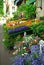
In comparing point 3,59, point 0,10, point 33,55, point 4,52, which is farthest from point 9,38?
point 0,10

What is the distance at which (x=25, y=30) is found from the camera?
11.7m

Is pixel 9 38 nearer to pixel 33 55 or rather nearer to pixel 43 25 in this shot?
pixel 43 25

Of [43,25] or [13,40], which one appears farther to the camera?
[13,40]

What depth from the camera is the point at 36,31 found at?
9891mm

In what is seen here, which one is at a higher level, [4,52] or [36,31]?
[36,31]

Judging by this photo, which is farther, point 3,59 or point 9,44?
point 9,44

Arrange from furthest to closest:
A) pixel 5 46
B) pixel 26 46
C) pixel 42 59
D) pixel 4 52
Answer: pixel 5 46, pixel 4 52, pixel 26 46, pixel 42 59

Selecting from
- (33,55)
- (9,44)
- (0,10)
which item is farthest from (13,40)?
(0,10)

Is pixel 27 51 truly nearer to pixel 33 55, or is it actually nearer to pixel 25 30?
pixel 33 55

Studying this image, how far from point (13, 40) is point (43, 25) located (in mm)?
1874

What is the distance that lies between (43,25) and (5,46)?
2414mm

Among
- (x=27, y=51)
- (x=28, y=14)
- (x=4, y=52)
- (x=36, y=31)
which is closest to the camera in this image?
(x=27, y=51)

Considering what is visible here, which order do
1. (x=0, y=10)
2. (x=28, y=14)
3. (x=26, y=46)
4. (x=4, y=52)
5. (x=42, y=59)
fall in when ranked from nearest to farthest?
1. (x=42, y=59)
2. (x=26, y=46)
3. (x=4, y=52)
4. (x=28, y=14)
5. (x=0, y=10)

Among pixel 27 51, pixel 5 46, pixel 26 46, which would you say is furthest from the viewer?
pixel 5 46
